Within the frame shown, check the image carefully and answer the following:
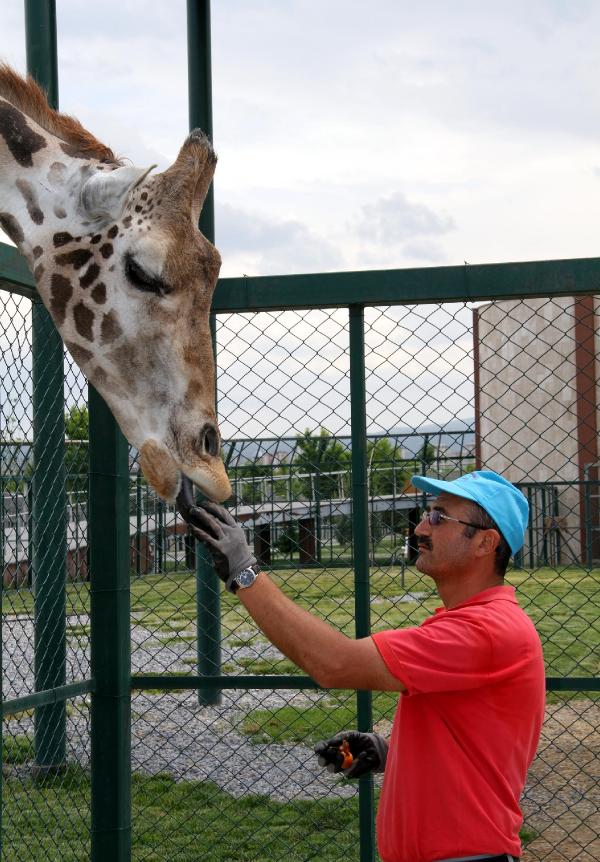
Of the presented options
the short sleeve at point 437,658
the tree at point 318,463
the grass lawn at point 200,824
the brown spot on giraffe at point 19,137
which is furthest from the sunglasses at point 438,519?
the tree at point 318,463

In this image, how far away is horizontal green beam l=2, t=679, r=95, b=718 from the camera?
3.70 metres

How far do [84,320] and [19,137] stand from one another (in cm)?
67

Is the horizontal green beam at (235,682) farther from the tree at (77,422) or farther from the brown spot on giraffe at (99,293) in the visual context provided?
the brown spot on giraffe at (99,293)

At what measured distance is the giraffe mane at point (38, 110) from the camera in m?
3.70

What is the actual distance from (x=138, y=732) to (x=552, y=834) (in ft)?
11.9

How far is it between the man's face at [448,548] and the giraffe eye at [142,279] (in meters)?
1.10

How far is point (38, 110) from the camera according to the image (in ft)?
12.3

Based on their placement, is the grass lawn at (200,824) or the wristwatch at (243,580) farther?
the grass lawn at (200,824)

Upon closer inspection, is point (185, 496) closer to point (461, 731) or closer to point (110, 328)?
point (110, 328)

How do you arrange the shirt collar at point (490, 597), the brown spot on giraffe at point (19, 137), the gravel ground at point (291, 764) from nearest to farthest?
the shirt collar at point (490, 597) → the brown spot on giraffe at point (19, 137) → the gravel ground at point (291, 764)

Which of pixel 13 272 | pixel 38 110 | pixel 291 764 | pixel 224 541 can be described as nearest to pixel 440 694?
pixel 224 541

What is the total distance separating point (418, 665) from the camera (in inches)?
112

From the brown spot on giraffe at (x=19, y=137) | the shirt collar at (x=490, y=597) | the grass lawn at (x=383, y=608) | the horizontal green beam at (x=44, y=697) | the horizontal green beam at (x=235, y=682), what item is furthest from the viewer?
the grass lawn at (x=383, y=608)

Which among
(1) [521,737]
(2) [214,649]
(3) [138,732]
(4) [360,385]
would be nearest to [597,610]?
(3) [138,732]
